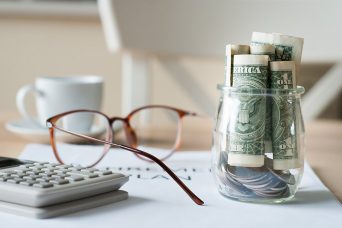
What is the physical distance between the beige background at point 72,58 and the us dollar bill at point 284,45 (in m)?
1.62

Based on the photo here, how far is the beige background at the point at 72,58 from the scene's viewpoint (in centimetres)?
211

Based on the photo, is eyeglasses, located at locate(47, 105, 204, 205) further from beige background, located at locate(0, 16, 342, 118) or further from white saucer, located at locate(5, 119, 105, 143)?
beige background, located at locate(0, 16, 342, 118)

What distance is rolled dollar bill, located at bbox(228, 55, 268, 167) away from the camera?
456 mm

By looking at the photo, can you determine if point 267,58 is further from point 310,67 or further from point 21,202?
point 310,67

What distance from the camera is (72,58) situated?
213cm

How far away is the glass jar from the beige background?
1619mm

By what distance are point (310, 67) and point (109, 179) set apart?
65.4 inches

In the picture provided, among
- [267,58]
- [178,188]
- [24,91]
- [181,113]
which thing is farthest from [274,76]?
[24,91]

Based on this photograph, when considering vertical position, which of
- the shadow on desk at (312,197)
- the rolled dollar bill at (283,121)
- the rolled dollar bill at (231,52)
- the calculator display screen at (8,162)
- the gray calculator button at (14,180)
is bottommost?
the shadow on desk at (312,197)

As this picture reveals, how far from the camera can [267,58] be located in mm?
460

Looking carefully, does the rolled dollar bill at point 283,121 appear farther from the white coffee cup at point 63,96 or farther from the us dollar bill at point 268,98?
the white coffee cup at point 63,96

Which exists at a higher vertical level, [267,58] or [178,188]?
[267,58]

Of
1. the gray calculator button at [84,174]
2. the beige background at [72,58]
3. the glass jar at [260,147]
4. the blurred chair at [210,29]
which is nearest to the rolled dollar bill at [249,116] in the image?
the glass jar at [260,147]

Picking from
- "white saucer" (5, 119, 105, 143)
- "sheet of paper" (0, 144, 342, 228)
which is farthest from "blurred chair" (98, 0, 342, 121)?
"sheet of paper" (0, 144, 342, 228)
